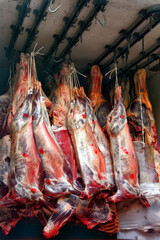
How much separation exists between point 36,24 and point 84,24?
22.8 inches

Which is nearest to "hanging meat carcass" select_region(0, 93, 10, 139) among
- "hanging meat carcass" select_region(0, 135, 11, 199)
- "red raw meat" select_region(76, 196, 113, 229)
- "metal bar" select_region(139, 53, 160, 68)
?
"hanging meat carcass" select_region(0, 135, 11, 199)

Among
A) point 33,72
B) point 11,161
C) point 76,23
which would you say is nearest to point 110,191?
point 11,161

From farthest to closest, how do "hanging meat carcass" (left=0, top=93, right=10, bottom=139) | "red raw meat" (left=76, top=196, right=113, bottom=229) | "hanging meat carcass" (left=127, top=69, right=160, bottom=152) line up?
1. "hanging meat carcass" (left=127, top=69, right=160, bottom=152)
2. "hanging meat carcass" (left=0, top=93, right=10, bottom=139)
3. "red raw meat" (left=76, top=196, right=113, bottom=229)

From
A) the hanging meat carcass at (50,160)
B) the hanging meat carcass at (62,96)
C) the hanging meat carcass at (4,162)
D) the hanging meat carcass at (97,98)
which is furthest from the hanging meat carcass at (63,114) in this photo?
the hanging meat carcass at (4,162)

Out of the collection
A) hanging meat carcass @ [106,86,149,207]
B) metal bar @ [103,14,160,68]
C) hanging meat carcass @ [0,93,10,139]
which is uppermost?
metal bar @ [103,14,160,68]

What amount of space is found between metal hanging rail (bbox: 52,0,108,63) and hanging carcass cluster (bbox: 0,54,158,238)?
624mm

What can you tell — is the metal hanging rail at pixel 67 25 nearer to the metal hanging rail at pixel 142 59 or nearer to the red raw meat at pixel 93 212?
the metal hanging rail at pixel 142 59

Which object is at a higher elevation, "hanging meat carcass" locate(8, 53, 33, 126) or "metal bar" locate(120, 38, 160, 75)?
"metal bar" locate(120, 38, 160, 75)

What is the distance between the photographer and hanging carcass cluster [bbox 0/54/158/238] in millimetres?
3994

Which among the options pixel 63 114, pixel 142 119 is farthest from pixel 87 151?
pixel 142 119

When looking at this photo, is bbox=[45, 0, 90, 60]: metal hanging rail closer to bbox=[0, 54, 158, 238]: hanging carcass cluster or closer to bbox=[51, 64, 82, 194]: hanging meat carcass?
bbox=[51, 64, 82, 194]: hanging meat carcass

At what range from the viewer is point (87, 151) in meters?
4.27

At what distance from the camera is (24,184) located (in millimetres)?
3906

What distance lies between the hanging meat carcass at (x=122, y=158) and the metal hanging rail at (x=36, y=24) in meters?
1.31
